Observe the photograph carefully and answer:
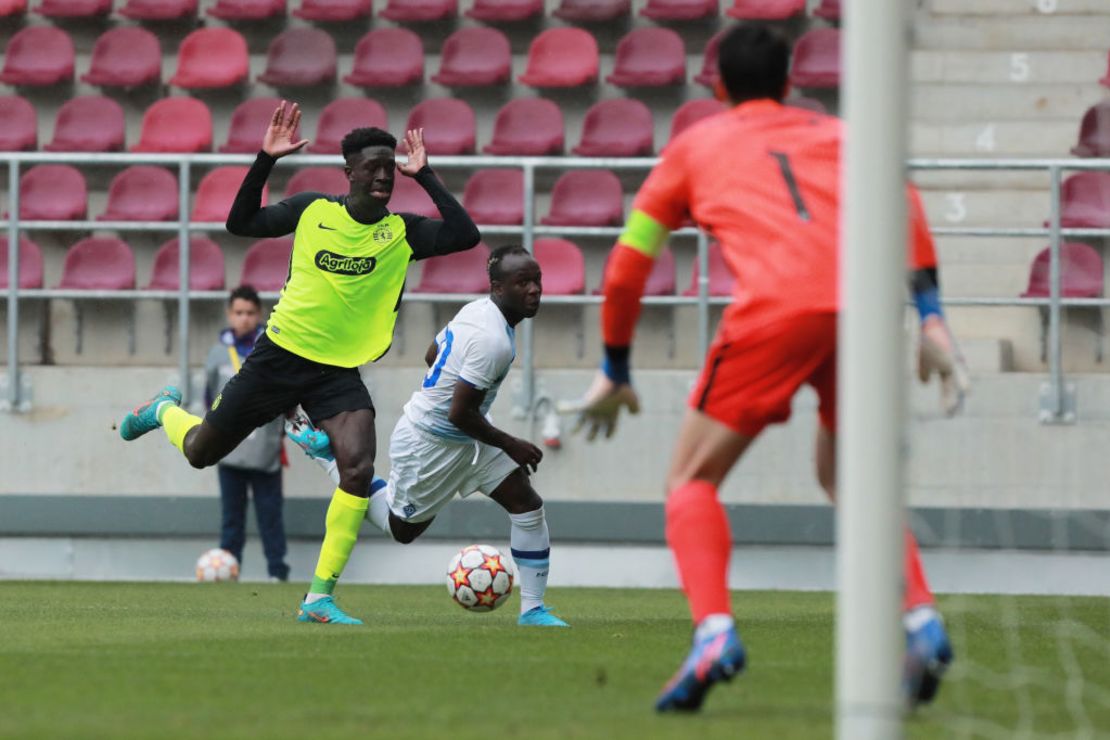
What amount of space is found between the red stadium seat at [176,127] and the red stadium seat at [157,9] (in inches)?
35.6

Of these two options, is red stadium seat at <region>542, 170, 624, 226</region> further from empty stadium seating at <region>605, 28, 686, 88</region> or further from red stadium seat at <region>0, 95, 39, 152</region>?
red stadium seat at <region>0, 95, 39, 152</region>

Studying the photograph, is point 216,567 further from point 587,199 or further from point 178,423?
point 587,199

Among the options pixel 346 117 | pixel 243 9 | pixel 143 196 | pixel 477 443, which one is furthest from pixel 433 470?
pixel 243 9

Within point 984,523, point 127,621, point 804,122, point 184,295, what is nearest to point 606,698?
point 804,122

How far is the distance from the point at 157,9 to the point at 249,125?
5.48 ft

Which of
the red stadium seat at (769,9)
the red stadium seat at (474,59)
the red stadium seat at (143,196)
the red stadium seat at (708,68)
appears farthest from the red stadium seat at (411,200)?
the red stadium seat at (769,9)

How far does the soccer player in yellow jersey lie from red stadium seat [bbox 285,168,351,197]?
18.7 ft

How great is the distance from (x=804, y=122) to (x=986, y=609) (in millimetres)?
5514

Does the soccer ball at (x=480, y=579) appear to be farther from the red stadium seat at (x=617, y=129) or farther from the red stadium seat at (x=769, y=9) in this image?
the red stadium seat at (x=769, y=9)

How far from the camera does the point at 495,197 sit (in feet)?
49.3

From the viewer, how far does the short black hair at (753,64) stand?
548 centimetres

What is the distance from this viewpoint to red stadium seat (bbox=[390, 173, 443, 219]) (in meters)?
14.9

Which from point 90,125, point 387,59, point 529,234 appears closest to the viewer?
point 529,234

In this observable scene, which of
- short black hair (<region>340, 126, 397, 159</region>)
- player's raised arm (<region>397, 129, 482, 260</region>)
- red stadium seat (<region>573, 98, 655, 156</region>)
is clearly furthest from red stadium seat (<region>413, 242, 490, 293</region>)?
short black hair (<region>340, 126, 397, 159</region>)
